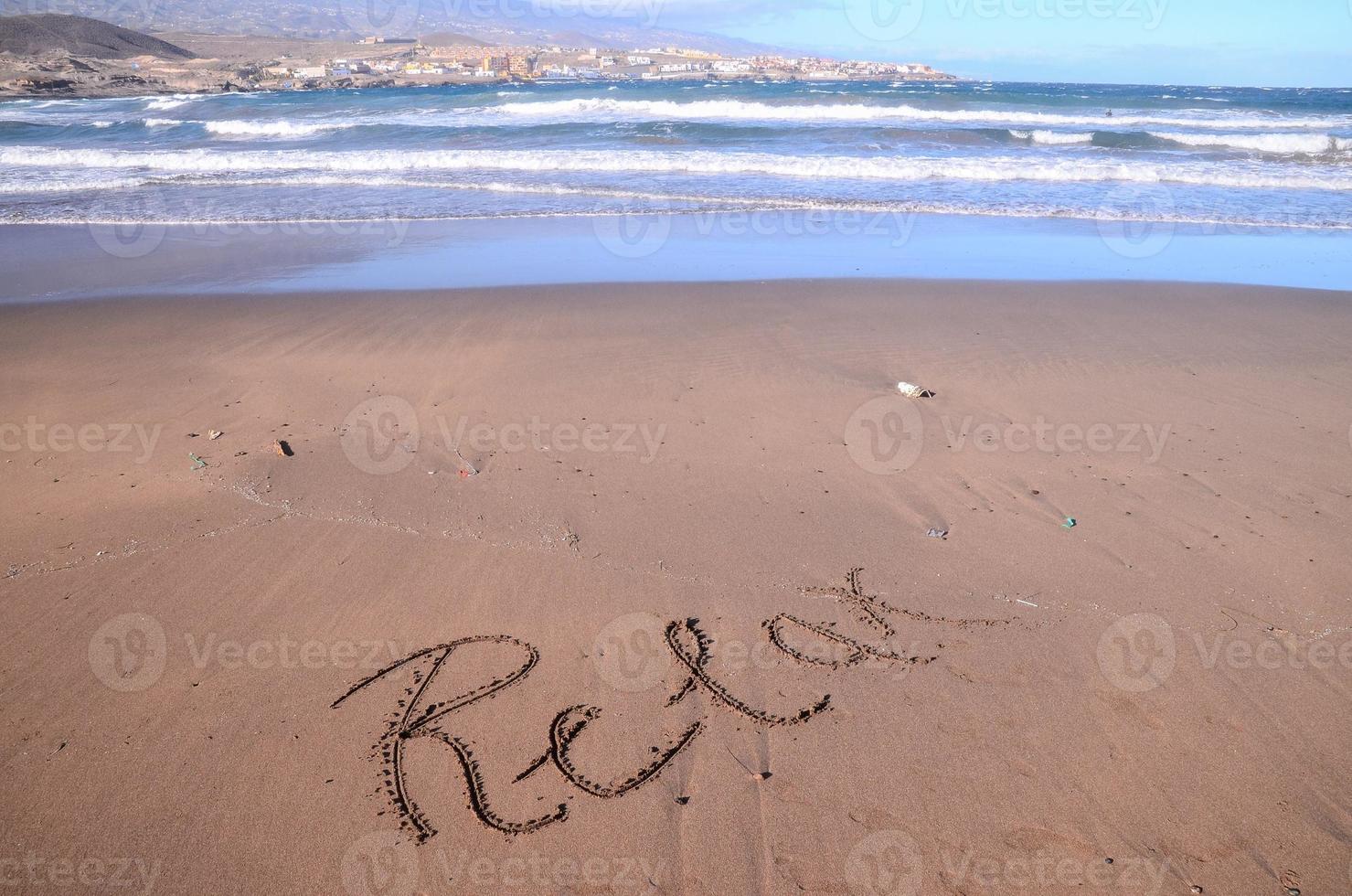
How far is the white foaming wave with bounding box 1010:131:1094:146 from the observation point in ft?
82.4

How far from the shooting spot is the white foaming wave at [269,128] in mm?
26688

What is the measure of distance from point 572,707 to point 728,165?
17599 millimetres

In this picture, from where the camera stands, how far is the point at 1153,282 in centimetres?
951

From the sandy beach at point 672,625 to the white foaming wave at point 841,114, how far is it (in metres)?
26.8

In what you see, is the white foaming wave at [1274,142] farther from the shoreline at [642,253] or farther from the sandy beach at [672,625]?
the sandy beach at [672,625]

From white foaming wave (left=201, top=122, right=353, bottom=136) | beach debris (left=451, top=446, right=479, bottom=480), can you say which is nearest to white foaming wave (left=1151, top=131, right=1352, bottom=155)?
beach debris (left=451, top=446, right=479, bottom=480)

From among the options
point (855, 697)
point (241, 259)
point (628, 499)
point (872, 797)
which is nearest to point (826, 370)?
point (628, 499)

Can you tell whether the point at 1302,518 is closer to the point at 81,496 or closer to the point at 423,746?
the point at 423,746

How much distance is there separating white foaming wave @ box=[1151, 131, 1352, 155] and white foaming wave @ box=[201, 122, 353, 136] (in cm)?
2883

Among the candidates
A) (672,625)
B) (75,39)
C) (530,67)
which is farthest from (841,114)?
(75,39)

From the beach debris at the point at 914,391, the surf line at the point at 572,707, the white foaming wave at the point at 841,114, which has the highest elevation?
the white foaming wave at the point at 841,114

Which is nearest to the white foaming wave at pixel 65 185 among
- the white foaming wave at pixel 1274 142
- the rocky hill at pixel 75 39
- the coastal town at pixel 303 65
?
the white foaming wave at pixel 1274 142

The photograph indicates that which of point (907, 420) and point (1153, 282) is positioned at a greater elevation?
point (1153, 282)

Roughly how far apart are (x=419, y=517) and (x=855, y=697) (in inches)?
107
